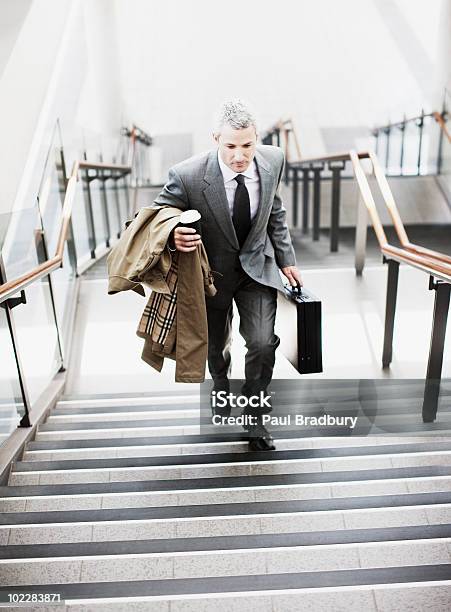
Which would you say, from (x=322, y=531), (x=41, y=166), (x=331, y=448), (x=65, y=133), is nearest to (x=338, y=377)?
(x=331, y=448)

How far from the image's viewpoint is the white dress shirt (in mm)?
2277

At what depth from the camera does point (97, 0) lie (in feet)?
31.5

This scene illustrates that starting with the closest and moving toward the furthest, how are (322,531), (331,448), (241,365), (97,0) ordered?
(322,531)
(331,448)
(241,365)
(97,0)

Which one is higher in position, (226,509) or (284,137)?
(284,137)

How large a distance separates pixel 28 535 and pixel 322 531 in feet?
3.38

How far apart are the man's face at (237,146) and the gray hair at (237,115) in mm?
16

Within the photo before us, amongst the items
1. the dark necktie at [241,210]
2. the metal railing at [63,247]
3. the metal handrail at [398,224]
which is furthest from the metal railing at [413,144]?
the dark necktie at [241,210]

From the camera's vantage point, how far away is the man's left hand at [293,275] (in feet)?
7.91

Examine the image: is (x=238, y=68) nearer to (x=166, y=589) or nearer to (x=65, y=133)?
(x=65, y=133)

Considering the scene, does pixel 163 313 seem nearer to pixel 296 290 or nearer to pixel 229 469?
pixel 296 290

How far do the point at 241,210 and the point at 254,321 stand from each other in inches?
19.5

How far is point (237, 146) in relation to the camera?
82.7 inches

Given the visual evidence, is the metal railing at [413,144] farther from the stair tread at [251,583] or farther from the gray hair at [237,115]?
the stair tread at [251,583]

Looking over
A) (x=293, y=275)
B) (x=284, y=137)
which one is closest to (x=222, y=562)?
(x=293, y=275)
